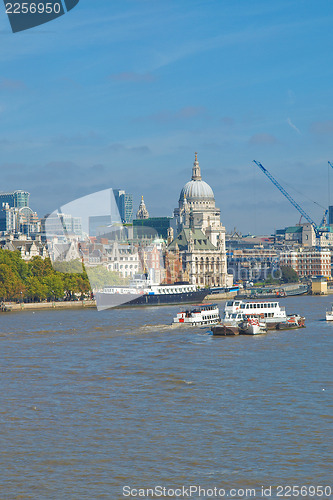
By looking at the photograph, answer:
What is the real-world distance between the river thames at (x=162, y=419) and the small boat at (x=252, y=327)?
747 cm

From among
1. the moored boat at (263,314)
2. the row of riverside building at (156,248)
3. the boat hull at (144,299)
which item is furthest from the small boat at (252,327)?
the boat hull at (144,299)

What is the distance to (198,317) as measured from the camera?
201 ft

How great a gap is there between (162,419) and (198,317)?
3577cm

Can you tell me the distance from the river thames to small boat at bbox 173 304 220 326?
15600mm

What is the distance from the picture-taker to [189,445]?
22.4 metres

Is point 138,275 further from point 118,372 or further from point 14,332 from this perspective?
point 118,372

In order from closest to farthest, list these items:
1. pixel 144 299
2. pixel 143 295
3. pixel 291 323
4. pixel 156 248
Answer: pixel 291 323 → pixel 143 295 → pixel 144 299 → pixel 156 248

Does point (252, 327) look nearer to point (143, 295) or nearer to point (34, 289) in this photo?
point (143, 295)

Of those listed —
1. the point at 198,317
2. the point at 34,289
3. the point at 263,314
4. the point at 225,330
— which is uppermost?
the point at 34,289

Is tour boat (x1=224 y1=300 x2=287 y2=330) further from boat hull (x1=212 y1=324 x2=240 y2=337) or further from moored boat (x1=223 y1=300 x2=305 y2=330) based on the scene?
boat hull (x1=212 y1=324 x2=240 y2=337)

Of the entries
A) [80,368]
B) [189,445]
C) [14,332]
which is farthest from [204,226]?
[189,445]

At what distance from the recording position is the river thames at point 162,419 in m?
19.8

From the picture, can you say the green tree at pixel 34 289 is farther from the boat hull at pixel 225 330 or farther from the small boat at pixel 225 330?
the boat hull at pixel 225 330

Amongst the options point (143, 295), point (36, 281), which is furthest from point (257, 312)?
point (36, 281)
